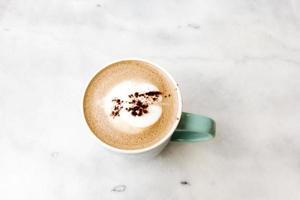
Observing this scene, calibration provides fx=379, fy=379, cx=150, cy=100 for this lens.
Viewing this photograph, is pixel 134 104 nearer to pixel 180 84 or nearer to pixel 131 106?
pixel 131 106

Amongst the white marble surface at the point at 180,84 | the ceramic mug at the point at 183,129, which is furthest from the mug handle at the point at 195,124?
the white marble surface at the point at 180,84

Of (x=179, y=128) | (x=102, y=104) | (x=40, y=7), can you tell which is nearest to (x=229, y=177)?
(x=179, y=128)

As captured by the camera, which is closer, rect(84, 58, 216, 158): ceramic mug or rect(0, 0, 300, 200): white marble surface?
rect(84, 58, 216, 158): ceramic mug

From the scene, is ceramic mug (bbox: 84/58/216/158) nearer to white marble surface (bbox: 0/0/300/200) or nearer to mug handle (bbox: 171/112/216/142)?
mug handle (bbox: 171/112/216/142)

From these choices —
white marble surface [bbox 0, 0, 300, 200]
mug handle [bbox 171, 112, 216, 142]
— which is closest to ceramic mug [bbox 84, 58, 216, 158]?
mug handle [bbox 171, 112, 216, 142]

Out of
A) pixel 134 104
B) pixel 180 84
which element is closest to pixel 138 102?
pixel 134 104

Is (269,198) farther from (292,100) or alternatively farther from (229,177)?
(292,100)
